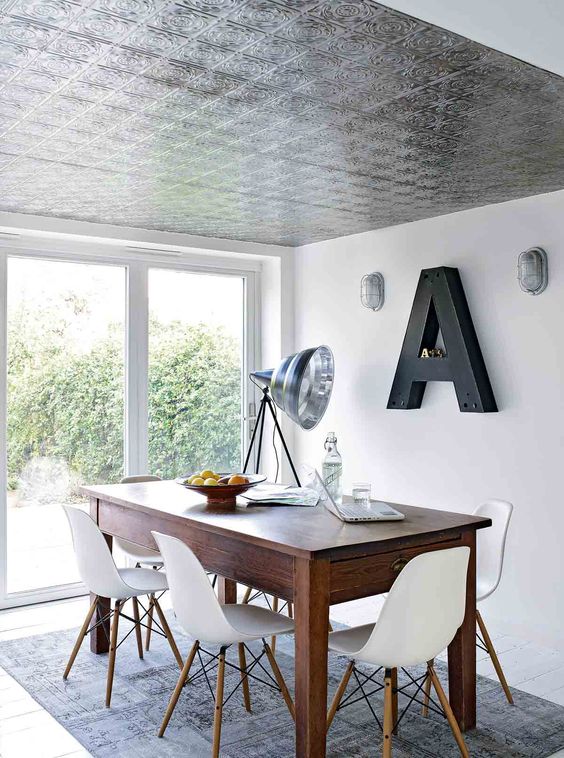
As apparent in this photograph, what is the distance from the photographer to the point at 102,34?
7.14 ft

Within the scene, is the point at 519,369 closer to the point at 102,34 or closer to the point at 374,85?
the point at 374,85

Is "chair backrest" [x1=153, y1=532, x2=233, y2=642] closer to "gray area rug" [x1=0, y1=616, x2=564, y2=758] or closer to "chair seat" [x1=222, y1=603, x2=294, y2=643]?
"chair seat" [x1=222, y1=603, x2=294, y2=643]

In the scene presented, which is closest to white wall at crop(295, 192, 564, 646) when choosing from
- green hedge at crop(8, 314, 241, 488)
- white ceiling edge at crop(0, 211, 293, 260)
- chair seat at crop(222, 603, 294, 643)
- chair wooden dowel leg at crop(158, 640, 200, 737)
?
white ceiling edge at crop(0, 211, 293, 260)

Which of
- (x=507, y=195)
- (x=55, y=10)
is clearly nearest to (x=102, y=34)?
(x=55, y=10)

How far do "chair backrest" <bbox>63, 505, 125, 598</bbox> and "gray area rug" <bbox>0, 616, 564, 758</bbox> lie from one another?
47cm

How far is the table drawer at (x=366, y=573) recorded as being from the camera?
8.72 feet

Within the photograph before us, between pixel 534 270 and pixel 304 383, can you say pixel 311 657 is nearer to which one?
pixel 534 270

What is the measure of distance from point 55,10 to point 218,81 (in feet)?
2.05

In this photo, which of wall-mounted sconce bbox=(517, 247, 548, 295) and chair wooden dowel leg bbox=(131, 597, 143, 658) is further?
wall-mounted sconce bbox=(517, 247, 548, 295)

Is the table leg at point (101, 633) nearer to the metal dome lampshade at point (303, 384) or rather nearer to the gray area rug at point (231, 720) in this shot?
the gray area rug at point (231, 720)

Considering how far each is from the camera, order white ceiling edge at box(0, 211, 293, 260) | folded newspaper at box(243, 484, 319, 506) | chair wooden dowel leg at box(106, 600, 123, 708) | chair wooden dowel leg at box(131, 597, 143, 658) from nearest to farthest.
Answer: chair wooden dowel leg at box(106, 600, 123, 708)
folded newspaper at box(243, 484, 319, 506)
chair wooden dowel leg at box(131, 597, 143, 658)
white ceiling edge at box(0, 211, 293, 260)

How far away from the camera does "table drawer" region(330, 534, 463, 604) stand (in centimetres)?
266

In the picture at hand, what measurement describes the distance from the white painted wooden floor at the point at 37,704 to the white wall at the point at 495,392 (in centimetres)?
24

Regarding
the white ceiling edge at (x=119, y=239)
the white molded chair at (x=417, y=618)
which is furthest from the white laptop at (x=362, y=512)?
the white ceiling edge at (x=119, y=239)
